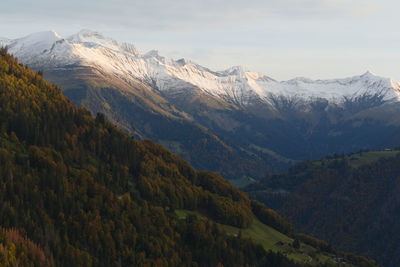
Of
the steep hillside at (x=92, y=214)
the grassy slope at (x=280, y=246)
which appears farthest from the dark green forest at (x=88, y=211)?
the grassy slope at (x=280, y=246)

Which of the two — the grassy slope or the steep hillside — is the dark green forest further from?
the grassy slope

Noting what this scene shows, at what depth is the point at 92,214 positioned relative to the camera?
5842 inches

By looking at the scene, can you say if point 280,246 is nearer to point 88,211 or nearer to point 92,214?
point 92,214

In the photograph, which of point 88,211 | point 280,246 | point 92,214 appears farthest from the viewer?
point 280,246

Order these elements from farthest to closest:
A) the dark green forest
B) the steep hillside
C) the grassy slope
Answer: the grassy slope → the steep hillside → the dark green forest

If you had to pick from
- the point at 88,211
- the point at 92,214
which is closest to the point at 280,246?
the point at 92,214

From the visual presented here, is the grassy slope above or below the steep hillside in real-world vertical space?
below

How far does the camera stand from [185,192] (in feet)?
651

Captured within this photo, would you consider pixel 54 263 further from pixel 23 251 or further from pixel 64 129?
pixel 64 129

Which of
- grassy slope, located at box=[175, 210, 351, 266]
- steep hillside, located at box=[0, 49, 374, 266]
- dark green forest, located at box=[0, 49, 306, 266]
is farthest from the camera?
grassy slope, located at box=[175, 210, 351, 266]

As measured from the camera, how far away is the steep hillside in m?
130

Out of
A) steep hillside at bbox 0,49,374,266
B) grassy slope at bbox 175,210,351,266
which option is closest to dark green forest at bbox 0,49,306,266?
steep hillside at bbox 0,49,374,266

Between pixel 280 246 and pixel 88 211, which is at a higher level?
pixel 88 211

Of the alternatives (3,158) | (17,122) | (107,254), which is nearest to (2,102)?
(17,122)
